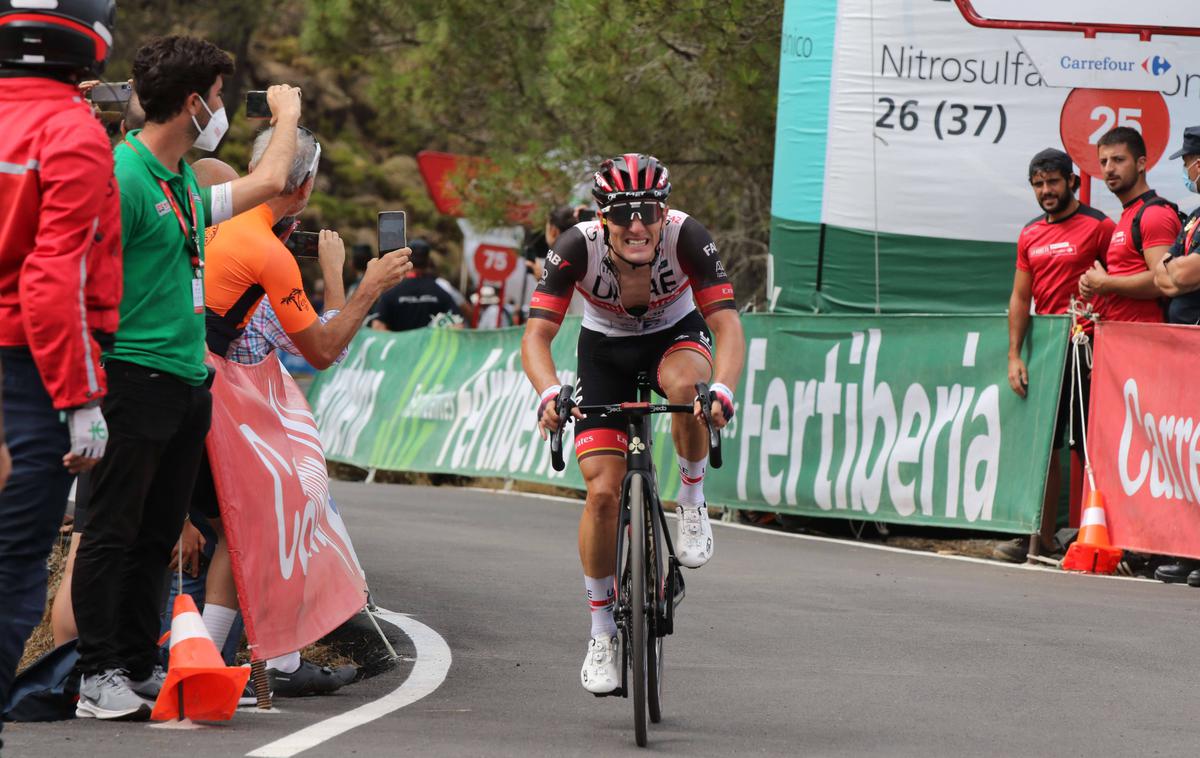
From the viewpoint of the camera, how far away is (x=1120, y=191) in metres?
12.3

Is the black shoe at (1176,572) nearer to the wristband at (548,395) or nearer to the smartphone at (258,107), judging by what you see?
the wristband at (548,395)

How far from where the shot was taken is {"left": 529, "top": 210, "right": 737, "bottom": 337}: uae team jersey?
730 cm

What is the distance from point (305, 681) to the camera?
737 cm

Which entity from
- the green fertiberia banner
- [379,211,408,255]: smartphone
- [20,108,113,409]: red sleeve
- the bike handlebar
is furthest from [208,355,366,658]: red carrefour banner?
the green fertiberia banner

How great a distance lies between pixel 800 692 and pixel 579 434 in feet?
4.64

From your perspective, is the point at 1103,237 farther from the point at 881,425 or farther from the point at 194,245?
the point at 194,245

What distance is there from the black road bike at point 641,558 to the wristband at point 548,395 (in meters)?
0.04

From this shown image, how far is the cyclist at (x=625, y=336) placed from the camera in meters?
7.00

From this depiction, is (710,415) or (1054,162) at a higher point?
(1054,162)

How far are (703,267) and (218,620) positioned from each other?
228cm

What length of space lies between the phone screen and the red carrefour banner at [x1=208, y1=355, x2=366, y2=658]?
121 centimetres

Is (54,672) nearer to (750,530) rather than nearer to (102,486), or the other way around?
(102,486)

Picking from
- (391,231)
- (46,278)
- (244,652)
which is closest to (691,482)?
(391,231)

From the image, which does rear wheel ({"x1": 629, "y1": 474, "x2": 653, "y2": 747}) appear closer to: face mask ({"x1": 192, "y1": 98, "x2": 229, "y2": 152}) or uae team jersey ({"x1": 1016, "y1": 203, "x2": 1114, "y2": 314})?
face mask ({"x1": 192, "y1": 98, "x2": 229, "y2": 152})
